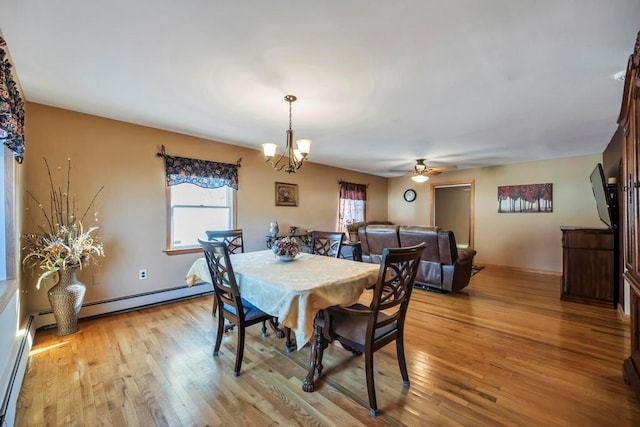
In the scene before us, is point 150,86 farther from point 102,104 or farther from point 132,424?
point 132,424

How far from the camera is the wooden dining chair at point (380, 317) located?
5.32 ft

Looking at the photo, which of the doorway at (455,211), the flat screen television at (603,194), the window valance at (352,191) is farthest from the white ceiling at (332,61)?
the doorway at (455,211)

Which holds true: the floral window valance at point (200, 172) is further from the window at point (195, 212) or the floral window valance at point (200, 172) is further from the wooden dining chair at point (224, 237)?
the wooden dining chair at point (224, 237)

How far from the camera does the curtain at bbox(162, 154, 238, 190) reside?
3.64 meters

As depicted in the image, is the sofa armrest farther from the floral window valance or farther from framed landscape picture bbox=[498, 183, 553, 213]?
the floral window valance

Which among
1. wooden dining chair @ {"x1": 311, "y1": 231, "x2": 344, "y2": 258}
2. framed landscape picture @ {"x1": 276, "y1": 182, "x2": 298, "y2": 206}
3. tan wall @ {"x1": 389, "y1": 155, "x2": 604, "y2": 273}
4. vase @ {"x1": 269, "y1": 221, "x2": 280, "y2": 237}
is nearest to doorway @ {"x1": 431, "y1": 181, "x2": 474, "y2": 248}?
tan wall @ {"x1": 389, "y1": 155, "x2": 604, "y2": 273}

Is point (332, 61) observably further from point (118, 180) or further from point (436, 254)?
point (436, 254)

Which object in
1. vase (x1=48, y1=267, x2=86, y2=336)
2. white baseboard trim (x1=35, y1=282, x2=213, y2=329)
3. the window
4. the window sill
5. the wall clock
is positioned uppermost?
the wall clock

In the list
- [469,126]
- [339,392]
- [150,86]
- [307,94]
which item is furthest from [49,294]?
[469,126]

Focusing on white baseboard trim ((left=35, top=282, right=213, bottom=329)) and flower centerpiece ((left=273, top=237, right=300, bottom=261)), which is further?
white baseboard trim ((left=35, top=282, right=213, bottom=329))

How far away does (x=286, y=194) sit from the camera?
5102 mm

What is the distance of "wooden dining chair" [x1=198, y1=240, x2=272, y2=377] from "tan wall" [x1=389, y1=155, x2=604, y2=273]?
5.66 m

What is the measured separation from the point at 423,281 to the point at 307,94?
319cm

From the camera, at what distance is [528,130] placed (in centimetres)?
351
